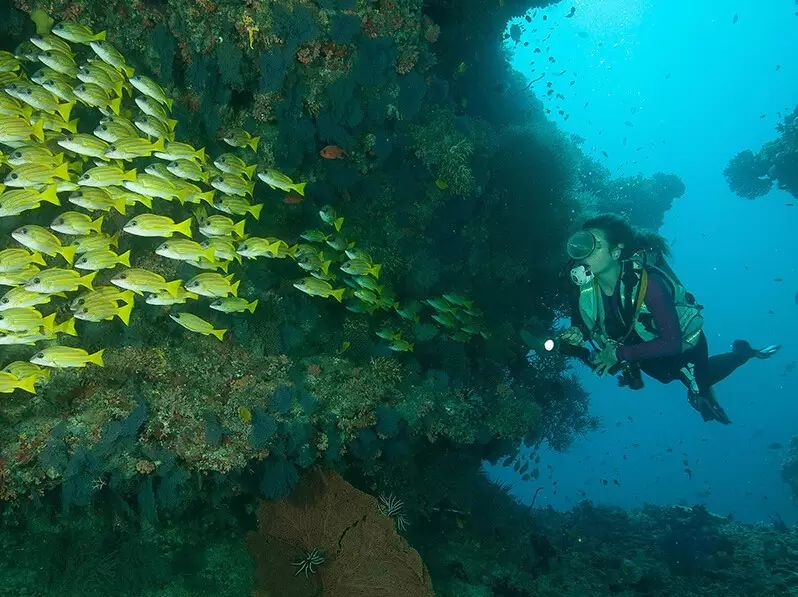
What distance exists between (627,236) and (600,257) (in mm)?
568

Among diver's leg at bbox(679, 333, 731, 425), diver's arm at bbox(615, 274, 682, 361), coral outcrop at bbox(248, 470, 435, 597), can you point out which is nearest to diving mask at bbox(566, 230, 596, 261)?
diver's arm at bbox(615, 274, 682, 361)

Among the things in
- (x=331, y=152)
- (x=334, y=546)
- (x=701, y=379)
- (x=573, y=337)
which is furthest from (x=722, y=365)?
(x=331, y=152)

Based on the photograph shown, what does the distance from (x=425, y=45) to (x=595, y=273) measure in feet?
14.4

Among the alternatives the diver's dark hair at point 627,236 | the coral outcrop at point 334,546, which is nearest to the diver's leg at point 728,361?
the diver's dark hair at point 627,236

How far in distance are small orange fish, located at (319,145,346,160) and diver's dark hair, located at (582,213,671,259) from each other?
377 centimetres

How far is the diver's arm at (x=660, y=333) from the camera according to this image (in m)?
6.51

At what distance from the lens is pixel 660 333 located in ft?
21.6

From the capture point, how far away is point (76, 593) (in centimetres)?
475

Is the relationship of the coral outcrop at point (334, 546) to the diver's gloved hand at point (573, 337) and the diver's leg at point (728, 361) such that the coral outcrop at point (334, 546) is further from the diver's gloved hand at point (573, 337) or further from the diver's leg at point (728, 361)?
the diver's leg at point (728, 361)

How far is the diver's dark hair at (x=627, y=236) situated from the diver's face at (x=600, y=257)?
0.13m

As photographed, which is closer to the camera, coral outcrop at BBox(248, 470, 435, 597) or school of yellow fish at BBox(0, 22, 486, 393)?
school of yellow fish at BBox(0, 22, 486, 393)

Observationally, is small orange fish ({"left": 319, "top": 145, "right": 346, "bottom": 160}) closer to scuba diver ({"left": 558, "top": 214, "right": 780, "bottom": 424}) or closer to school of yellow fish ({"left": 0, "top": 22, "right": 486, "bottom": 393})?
school of yellow fish ({"left": 0, "top": 22, "right": 486, "bottom": 393})

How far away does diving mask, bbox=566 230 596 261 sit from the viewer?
6.75 meters

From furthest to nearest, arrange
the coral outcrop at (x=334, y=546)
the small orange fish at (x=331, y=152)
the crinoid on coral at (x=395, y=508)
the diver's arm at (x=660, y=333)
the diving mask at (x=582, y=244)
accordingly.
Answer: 1. the small orange fish at (x=331, y=152)
2. the crinoid on coral at (x=395, y=508)
3. the diving mask at (x=582, y=244)
4. the diver's arm at (x=660, y=333)
5. the coral outcrop at (x=334, y=546)
